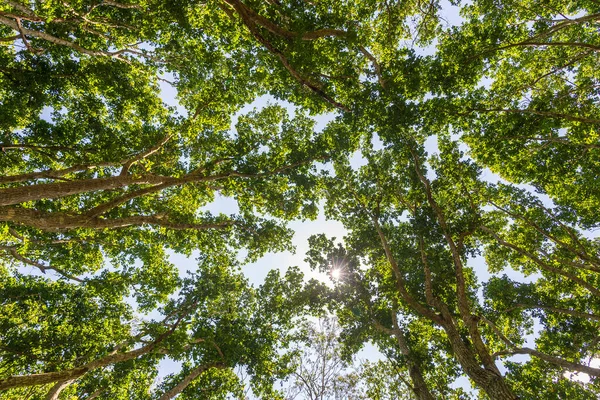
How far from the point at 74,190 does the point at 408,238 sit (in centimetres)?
1287

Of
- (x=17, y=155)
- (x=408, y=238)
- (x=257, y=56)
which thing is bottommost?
(x=408, y=238)

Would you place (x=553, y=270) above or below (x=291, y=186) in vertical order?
below

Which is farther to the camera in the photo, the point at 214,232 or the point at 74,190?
the point at 214,232

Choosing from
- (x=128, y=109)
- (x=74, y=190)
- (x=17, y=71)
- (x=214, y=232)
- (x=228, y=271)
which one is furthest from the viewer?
(x=228, y=271)

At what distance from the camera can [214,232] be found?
497 inches

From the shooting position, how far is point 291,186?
13000mm

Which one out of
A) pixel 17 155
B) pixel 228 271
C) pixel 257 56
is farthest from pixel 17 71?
pixel 228 271

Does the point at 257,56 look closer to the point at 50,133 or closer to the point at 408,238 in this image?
the point at 50,133

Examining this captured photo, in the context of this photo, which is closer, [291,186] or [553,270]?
[553,270]

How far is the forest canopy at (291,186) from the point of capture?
8.92m

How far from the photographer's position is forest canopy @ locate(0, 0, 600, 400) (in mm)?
8922

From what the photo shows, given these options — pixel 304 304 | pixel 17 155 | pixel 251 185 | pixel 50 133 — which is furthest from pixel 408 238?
pixel 17 155

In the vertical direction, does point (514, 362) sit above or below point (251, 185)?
below

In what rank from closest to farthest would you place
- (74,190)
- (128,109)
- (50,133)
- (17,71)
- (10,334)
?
(74,190) < (17,71) < (50,133) < (10,334) < (128,109)
